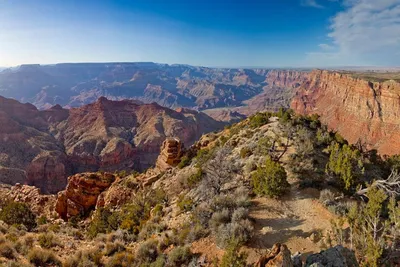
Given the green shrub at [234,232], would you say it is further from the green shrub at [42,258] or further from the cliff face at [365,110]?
the cliff face at [365,110]

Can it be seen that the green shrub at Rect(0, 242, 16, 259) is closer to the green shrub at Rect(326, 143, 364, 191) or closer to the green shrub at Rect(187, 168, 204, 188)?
the green shrub at Rect(187, 168, 204, 188)

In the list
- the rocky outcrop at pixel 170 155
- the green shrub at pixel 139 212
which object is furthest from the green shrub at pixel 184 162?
the green shrub at pixel 139 212

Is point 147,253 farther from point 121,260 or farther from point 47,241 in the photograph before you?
point 47,241

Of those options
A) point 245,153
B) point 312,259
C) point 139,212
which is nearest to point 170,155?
point 139,212

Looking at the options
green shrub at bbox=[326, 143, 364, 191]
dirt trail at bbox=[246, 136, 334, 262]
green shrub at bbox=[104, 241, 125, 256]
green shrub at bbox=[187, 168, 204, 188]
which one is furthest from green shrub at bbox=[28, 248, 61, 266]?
green shrub at bbox=[326, 143, 364, 191]

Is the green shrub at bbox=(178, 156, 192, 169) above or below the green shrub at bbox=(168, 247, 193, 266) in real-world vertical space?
below

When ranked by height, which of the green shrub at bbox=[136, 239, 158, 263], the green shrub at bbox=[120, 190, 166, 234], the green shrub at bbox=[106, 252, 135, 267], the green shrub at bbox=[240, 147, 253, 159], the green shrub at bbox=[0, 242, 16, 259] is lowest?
the green shrub at bbox=[120, 190, 166, 234]

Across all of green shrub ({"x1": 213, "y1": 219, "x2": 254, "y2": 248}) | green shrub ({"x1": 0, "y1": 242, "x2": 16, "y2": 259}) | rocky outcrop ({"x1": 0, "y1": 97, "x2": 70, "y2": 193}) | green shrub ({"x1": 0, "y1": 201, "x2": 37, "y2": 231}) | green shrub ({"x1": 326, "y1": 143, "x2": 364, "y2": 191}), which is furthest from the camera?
rocky outcrop ({"x1": 0, "y1": 97, "x2": 70, "y2": 193})
